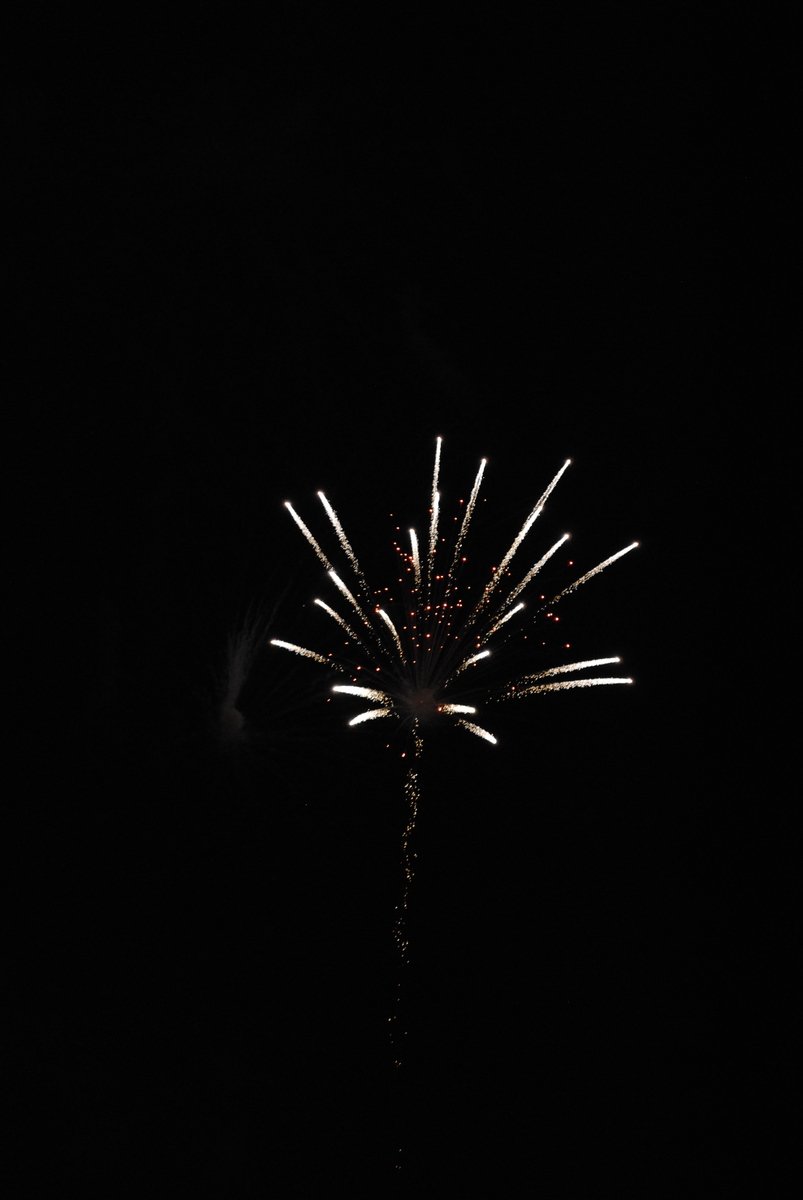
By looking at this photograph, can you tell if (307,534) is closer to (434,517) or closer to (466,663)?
(434,517)

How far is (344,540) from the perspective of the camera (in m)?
16.3

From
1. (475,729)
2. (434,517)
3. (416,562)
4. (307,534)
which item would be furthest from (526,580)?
(307,534)

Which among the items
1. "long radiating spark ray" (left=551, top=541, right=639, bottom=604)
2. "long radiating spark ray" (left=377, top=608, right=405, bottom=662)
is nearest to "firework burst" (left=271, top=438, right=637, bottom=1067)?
"long radiating spark ray" (left=377, top=608, right=405, bottom=662)

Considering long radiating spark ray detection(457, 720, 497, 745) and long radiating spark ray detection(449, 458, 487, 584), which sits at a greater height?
long radiating spark ray detection(449, 458, 487, 584)

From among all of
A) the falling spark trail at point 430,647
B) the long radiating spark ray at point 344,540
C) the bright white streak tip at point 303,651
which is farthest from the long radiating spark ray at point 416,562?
the bright white streak tip at point 303,651

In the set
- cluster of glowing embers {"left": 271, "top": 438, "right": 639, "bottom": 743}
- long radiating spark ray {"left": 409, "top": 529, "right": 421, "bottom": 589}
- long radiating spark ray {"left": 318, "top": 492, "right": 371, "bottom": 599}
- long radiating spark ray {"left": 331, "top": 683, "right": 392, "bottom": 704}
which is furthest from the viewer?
long radiating spark ray {"left": 318, "top": 492, "right": 371, "bottom": 599}

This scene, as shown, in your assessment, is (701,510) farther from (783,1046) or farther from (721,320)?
(783,1046)

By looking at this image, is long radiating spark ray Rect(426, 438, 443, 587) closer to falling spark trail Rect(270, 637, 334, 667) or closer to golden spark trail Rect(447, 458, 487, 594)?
golden spark trail Rect(447, 458, 487, 594)

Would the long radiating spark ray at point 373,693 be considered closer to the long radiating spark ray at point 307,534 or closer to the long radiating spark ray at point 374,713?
the long radiating spark ray at point 374,713

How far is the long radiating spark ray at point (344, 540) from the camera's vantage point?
1556 cm

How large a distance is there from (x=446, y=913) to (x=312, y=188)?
43.8ft

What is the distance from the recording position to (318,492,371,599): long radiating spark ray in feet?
51.1

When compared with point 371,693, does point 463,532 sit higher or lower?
higher

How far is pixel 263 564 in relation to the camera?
1722 centimetres
